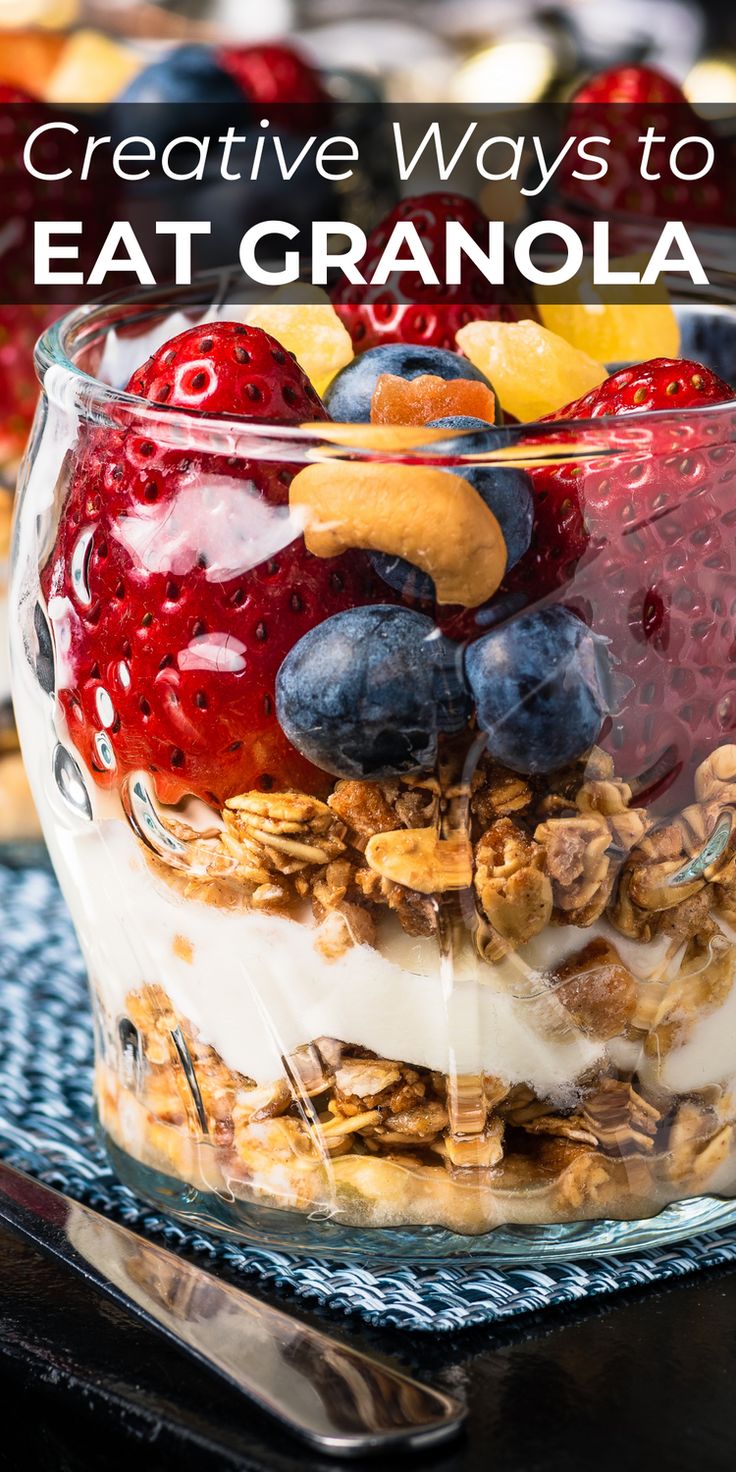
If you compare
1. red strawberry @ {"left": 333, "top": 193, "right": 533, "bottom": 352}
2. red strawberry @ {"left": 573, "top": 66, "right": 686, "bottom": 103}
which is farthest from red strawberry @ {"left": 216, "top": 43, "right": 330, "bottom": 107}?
red strawberry @ {"left": 333, "top": 193, "right": 533, "bottom": 352}

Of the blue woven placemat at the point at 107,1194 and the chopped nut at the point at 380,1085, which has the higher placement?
the chopped nut at the point at 380,1085

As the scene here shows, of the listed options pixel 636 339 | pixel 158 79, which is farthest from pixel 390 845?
pixel 158 79

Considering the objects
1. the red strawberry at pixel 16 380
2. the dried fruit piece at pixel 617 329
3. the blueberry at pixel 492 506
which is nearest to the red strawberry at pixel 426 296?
the dried fruit piece at pixel 617 329

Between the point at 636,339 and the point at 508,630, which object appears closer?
the point at 508,630

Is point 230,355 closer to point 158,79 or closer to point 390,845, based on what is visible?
point 390,845

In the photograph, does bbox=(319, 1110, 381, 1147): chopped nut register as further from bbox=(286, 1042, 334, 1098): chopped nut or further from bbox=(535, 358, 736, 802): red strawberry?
bbox=(535, 358, 736, 802): red strawberry

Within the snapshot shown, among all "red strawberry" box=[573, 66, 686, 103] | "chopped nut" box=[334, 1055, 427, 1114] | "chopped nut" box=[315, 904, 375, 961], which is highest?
"red strawberry" box=[573, 66, 686, 103]

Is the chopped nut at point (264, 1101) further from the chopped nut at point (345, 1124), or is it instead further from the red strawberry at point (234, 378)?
the red strawberry at point (234, 378)
